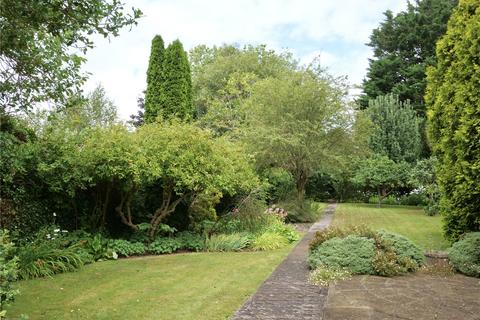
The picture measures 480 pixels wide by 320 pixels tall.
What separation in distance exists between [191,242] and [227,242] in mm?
923

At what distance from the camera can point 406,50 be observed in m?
32.4

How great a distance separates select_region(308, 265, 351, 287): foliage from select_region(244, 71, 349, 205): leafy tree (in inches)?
341

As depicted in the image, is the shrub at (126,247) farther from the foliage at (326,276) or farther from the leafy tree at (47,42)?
the leafy tree at (47,42)

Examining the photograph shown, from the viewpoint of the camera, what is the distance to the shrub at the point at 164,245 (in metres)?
10.0

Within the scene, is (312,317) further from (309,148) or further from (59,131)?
(309,148)

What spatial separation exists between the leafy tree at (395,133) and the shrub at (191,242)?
17.8m

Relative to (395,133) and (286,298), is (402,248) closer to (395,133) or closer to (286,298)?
(286,298)

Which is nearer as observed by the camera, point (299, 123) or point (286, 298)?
point (286, 298)

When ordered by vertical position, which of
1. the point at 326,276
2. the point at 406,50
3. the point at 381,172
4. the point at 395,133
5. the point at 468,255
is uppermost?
the point at 406,50

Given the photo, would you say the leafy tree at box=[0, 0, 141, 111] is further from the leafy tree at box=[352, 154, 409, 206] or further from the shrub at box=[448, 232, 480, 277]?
the leafy tree at box=[352, 154, 409, 206]

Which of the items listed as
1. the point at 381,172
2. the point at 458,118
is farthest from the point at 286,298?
the point at 381,172

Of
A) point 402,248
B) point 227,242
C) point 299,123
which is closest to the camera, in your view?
point 402,248

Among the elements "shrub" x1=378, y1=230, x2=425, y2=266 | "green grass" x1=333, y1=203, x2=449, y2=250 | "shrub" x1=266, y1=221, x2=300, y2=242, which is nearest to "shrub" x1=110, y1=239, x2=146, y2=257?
"shrub" x1=266, y1=221, x2=300, y2=242

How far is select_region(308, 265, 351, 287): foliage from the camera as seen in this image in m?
6.85
